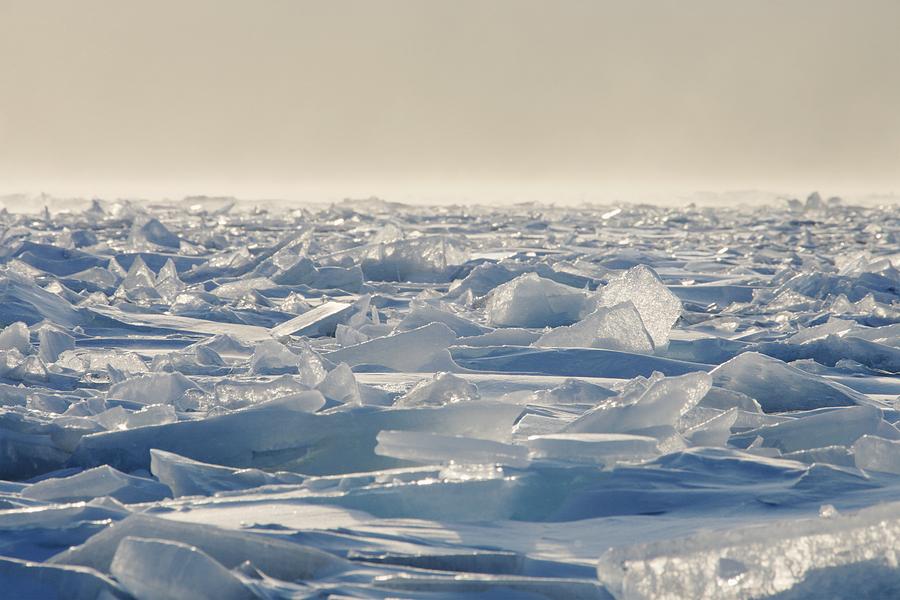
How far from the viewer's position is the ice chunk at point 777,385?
2918mm

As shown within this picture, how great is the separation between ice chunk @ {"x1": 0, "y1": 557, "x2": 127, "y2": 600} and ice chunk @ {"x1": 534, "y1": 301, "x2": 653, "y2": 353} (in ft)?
7.94

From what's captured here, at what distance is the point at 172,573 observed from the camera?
1349 millimetres

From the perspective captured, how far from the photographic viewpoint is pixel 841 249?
1073cm

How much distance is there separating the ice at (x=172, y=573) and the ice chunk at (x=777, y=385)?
1848mm

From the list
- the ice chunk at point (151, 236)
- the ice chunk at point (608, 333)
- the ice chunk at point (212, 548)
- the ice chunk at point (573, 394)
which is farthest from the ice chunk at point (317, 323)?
the ice chunk at point (151, 236)

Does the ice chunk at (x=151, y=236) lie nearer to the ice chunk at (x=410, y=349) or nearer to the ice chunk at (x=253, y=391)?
the ice chunk at (x=410, y=349)

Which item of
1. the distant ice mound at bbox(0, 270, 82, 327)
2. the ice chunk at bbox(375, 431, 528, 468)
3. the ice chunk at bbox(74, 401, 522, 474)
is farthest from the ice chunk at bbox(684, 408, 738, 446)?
the distant ice mound at bbox(0, 270, 82, 327)

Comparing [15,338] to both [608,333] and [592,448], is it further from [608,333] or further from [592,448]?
[592,448]

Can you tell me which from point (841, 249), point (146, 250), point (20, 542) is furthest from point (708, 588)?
point (841, 249)

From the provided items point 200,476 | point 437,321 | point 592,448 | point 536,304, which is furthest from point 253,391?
point 536,304

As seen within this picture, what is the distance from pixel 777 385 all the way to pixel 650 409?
91cm

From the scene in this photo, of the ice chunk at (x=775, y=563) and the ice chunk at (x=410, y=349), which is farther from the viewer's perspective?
the ice chunk at (x=410, y=349)

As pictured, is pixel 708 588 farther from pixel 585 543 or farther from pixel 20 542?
pixel 20 542

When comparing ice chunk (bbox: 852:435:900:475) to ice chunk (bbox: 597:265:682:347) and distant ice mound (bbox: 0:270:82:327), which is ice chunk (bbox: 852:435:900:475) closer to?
ice chunk (bbox: 597:265:682:347)
